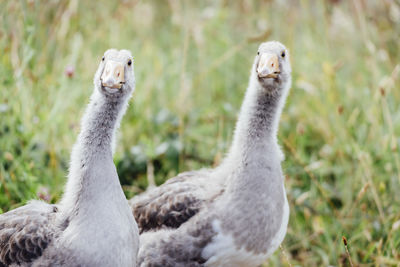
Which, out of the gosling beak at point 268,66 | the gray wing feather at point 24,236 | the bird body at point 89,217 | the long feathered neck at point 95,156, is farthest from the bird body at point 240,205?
the gray wing feather at point 24,236

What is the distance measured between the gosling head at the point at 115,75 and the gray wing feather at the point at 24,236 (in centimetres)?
70

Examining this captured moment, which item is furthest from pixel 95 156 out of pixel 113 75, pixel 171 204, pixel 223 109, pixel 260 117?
pixel 223 109

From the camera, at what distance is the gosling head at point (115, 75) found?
2576 mm

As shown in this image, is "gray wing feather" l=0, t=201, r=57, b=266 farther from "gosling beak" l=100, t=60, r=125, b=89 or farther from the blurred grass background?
"gosling beak" l=100, t=60, r=125, b=89

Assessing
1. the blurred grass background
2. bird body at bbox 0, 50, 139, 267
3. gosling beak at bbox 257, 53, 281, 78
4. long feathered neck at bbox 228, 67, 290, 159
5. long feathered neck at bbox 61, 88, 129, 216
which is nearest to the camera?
bird body at bbox 0, 50, 139, 267

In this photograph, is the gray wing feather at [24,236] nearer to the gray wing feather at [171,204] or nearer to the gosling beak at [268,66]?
the gray wing feather at [171,204]

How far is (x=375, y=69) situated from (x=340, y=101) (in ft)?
1.55

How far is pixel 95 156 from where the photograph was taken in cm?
265

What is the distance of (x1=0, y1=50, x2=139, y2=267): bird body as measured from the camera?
8.18ft

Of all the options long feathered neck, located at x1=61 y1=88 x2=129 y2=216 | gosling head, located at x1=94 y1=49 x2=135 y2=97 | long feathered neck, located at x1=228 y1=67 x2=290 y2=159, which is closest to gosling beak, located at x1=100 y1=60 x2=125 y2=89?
gosling head, located at x1=94 y1=49 x2=135 y2=97

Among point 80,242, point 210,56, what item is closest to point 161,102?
point 210,56

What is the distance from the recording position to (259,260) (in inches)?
121

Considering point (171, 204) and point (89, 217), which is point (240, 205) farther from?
point (89, 217)

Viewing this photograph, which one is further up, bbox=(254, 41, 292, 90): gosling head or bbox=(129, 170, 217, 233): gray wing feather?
bbox=(254, 41, 292, 90): gosling head
